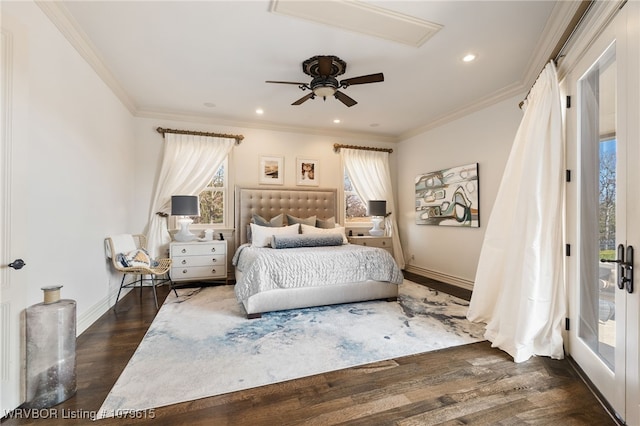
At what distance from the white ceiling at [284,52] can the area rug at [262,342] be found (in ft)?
9.41

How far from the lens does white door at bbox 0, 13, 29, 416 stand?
1.55m

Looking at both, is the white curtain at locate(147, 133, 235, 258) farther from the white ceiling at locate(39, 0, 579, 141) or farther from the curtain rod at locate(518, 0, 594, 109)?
the curtain rod at locate(518, 0, 594, 109)

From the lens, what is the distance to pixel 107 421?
5.16ft

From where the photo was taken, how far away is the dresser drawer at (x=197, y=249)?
4.36m

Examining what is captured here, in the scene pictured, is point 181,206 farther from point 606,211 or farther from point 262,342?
point 606,211

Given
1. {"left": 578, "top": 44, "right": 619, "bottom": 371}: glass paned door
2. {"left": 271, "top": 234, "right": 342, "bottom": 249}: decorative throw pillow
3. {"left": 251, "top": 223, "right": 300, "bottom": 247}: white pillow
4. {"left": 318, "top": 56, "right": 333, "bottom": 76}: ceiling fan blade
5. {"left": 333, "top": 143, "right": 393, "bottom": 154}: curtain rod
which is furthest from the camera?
{"left": 333, "top": 143, "right": 393, "bottom": 154}: curtain rod

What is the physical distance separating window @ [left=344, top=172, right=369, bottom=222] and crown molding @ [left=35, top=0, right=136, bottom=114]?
161 inches

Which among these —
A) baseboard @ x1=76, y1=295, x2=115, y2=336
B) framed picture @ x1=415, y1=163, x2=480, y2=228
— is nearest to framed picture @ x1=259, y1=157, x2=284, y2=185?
framed picture @ x1=415, y1=163, x2=480, y2=228

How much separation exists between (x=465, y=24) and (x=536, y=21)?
2.00 ft

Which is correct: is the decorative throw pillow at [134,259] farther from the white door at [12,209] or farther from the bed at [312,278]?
the white door at [12,209]

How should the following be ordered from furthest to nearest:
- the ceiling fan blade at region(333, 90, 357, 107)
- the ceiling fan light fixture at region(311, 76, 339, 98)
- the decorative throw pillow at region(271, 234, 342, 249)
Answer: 1. the decorative throw pillow at region(271, 234, 342, 249)
2. the ceiling fan blade at region(333, 90, 357, 107)
3. the ceiling fan light fixture at region(311, 76, 339, 98)

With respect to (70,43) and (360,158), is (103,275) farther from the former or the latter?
(360,158)

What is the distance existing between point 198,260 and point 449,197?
4.27m

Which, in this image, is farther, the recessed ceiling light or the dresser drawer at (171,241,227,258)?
the dresser drawer at (171,241,227,258)
